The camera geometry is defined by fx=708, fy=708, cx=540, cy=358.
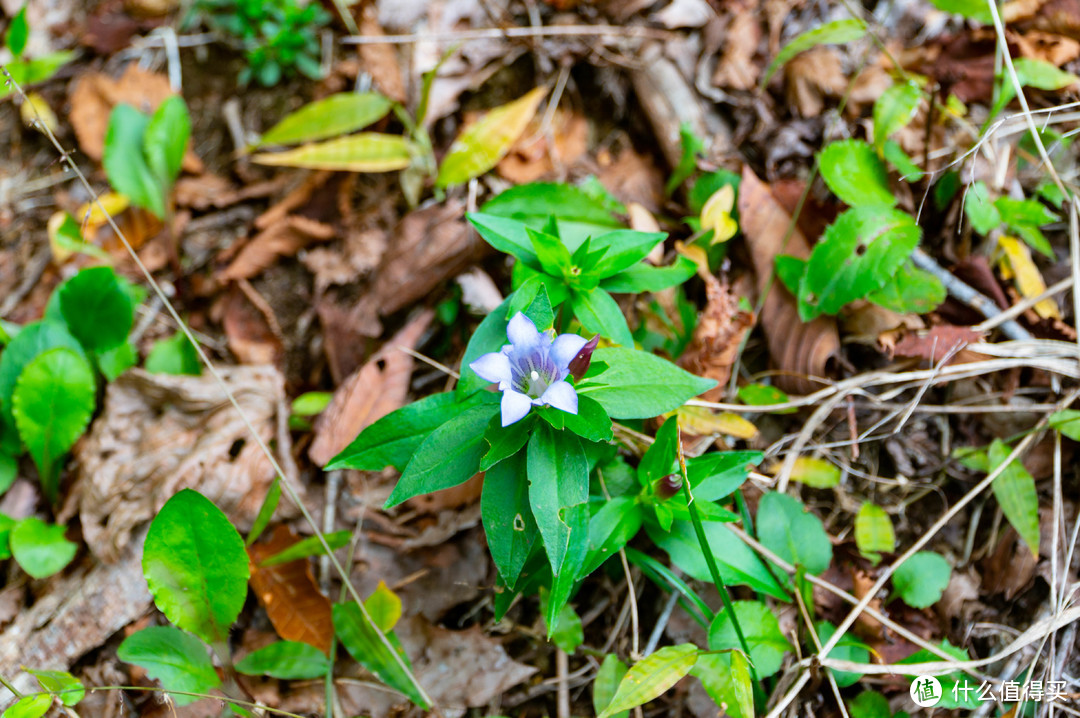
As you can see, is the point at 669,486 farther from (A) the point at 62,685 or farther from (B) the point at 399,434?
(A) the point at 62,685

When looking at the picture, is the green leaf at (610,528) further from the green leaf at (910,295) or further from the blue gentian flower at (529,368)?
the green leaf at (910,295)

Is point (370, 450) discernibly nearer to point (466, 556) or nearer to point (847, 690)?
point (466, 556)

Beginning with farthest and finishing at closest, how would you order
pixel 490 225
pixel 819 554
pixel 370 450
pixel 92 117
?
1. pixel 92 117
2. pixel 819 554
3. pixel 490 225
4. pixel 370 450

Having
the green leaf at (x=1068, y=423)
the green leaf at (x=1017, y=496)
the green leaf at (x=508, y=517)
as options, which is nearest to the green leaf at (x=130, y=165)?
the green leaf at (x=508, y=517)

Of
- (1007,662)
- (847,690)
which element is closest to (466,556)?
(847,690)

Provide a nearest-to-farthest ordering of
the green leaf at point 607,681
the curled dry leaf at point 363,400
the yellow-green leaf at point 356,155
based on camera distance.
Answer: the green leaf at point 607,681 → the curled dry leaf at point 363,400 → the yellow-green leaf at point 356,155

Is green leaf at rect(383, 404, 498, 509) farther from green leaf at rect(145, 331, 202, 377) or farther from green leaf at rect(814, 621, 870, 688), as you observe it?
green leaf at rect(145, 331, 202, 377)

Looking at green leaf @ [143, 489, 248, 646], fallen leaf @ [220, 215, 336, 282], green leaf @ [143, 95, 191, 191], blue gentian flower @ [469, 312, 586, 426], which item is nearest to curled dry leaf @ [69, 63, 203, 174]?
green leaf @ [143, 95, 191, 191]
